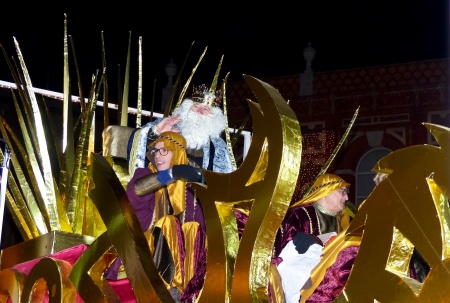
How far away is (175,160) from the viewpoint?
3.55 meters

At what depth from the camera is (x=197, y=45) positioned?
481 inches

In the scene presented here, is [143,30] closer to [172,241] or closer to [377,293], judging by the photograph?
[172,241]

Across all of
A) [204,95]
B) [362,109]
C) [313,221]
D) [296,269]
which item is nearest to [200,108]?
[204,95]

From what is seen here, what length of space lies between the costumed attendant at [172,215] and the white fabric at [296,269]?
33 centimetres

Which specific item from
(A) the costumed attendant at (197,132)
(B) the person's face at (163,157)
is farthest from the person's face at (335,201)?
(B) the person's face at (163,157)

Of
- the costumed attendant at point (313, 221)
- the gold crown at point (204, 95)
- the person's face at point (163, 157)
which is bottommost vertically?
the costumed attendant at point (313, 221)

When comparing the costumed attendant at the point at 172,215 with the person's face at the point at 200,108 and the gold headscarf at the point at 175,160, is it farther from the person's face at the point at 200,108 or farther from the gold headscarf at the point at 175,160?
the person's face at the point at 200,108

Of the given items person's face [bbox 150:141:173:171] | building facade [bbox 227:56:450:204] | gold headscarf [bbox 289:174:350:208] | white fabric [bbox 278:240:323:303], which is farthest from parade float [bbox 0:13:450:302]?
building facade [bbox 227:56:450:204]

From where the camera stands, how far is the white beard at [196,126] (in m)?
3.90

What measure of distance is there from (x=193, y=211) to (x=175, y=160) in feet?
0.80

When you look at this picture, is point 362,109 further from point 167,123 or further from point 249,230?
point 249,230

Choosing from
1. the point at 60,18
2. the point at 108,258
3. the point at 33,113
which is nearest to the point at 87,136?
the point at 33,113

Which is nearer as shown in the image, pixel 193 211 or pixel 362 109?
pixel 193 211

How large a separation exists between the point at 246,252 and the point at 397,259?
45 centimetres
